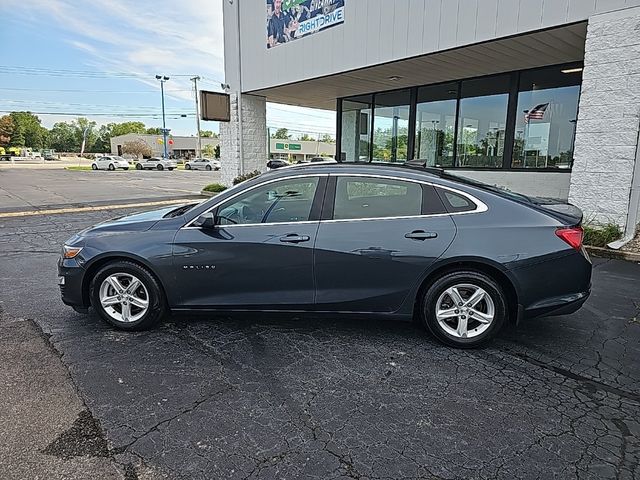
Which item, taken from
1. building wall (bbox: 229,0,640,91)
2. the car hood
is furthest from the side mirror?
building wall (bbox: 229,0,640,91)

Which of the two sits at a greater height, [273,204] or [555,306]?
[273,204]

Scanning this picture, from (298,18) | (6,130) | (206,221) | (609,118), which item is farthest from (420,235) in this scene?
(6,130)

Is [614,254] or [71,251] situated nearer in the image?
[71,251]

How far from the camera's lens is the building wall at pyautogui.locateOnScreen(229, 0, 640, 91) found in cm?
760

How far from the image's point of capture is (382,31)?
995 cm

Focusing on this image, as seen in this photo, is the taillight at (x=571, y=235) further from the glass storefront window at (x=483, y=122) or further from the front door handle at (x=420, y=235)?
the glass storefront window at (x=483, y=122)

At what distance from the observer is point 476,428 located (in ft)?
8.66

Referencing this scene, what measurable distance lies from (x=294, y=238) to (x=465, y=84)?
998 centimetres

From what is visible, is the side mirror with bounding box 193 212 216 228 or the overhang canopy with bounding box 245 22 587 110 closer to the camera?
the side mirror with bounding box 193 212 216 228

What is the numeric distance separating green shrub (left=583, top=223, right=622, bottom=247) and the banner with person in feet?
24.7

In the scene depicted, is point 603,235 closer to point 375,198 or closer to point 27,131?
point 375,198

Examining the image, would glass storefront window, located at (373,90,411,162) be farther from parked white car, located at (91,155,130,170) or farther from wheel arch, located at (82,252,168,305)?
parked white car, located at (91,155,130,170)

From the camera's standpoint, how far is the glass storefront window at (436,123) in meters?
12.4

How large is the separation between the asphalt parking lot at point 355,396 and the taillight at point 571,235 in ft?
2.96
